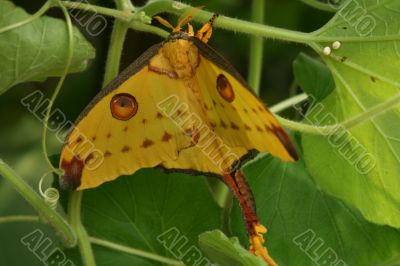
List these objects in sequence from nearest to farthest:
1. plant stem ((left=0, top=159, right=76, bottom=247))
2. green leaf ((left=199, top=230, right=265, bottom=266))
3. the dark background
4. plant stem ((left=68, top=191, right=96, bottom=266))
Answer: green leaf ((left=199, top=230, right=265, bottom=266)), plant stem ((left=0, top=159, right=76, bottom=247)), plant stem ((left=68, top=191, right=96, bottom=266)), the dark background

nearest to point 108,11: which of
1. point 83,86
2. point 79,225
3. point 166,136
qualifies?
point 166,136

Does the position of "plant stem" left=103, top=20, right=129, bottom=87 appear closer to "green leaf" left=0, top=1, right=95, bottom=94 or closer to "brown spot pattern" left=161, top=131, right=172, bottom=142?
"green leaf" left=0, top=1, right=95, bottom=94

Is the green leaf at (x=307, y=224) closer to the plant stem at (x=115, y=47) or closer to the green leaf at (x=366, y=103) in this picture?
the green leaf at (x=366, y=103)

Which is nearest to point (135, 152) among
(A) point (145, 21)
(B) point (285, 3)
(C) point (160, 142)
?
(C) point (160, 142)

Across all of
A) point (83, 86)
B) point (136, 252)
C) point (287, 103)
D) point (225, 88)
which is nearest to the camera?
point (225, 88)

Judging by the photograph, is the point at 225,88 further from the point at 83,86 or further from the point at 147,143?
the point at 83,86

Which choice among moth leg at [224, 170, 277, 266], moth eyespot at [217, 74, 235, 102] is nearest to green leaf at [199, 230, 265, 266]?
moth leg at [224, 170, 277, 266]
